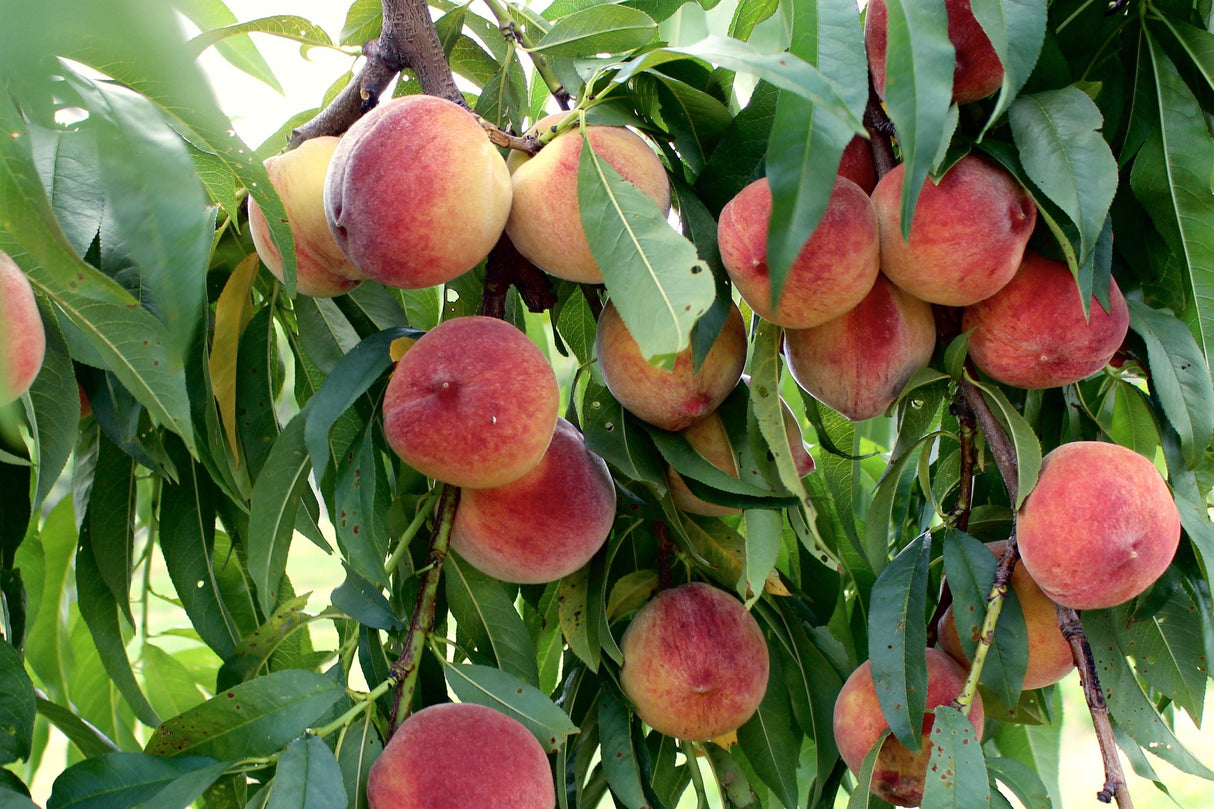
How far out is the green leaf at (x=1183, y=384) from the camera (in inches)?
29.0

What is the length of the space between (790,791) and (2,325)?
700mm

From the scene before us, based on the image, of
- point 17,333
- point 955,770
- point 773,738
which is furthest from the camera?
point 773,738

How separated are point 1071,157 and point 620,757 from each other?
56 centimetres

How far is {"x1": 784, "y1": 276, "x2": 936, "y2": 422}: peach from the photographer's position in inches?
29.7

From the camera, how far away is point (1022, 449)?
727mm

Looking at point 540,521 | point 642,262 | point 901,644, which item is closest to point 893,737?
point 901,644

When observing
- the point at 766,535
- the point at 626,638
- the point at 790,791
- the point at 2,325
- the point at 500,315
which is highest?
the point at 2,325

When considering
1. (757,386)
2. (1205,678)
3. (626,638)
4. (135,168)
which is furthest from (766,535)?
(135,168)

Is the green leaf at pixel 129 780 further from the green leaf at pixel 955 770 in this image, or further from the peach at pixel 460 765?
the green leaf at pixel 955 770

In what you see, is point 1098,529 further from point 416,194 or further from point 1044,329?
point 416,194

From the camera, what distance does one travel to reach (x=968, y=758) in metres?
0.67

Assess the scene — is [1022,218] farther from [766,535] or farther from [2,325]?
[2,325]

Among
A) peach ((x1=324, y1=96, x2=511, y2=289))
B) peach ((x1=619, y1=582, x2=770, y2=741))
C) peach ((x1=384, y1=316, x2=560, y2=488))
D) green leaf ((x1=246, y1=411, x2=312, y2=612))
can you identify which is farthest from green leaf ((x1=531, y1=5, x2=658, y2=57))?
peach ((x1=619, y1=582, x2=770, y2=741))

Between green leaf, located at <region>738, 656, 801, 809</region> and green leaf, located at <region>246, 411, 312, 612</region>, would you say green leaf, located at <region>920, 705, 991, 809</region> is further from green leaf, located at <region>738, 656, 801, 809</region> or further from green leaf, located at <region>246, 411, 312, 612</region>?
green leaf, located at <region>246, 411, 312, 612</region>
